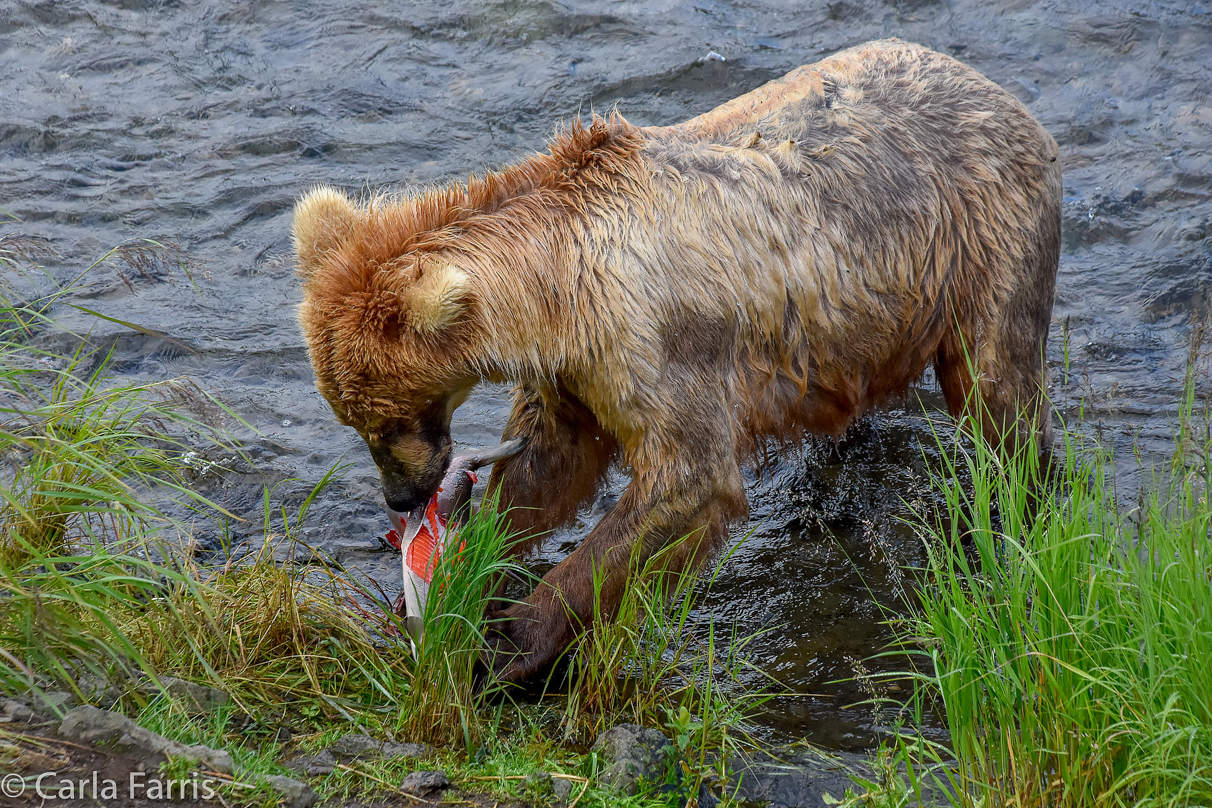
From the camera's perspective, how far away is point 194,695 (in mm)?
3590

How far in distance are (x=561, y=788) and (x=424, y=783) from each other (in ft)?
1.33

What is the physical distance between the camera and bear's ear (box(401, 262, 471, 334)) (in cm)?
355

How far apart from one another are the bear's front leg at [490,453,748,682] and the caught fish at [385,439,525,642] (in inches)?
13.2

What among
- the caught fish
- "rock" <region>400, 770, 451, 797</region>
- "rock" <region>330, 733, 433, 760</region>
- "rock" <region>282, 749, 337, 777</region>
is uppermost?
the caught fish

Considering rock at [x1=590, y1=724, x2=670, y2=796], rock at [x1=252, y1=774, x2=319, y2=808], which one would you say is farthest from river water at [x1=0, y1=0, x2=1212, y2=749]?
rock at [x1=252, y1=774, x2=319, y2=808]

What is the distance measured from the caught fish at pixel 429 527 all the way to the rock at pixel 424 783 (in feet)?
1.70

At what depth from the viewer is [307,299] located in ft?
12.8

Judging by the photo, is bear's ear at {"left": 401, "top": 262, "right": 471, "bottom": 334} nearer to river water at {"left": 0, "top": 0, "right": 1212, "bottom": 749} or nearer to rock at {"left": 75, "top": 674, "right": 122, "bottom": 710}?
rock at {"left": 75, "top": 674, "right": 122, "bottom": 710}

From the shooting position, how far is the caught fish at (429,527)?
397 cm

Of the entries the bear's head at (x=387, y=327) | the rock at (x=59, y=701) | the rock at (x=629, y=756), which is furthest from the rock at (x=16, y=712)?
the rock at (x=629, y=756)

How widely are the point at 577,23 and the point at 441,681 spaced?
6944 millimetres

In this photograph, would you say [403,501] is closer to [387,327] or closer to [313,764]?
[387,327]

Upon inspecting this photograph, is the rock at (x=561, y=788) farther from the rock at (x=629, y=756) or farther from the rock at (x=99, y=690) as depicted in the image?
the rock at (x=99, y=690)

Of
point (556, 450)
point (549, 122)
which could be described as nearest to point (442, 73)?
point (549, 122)
